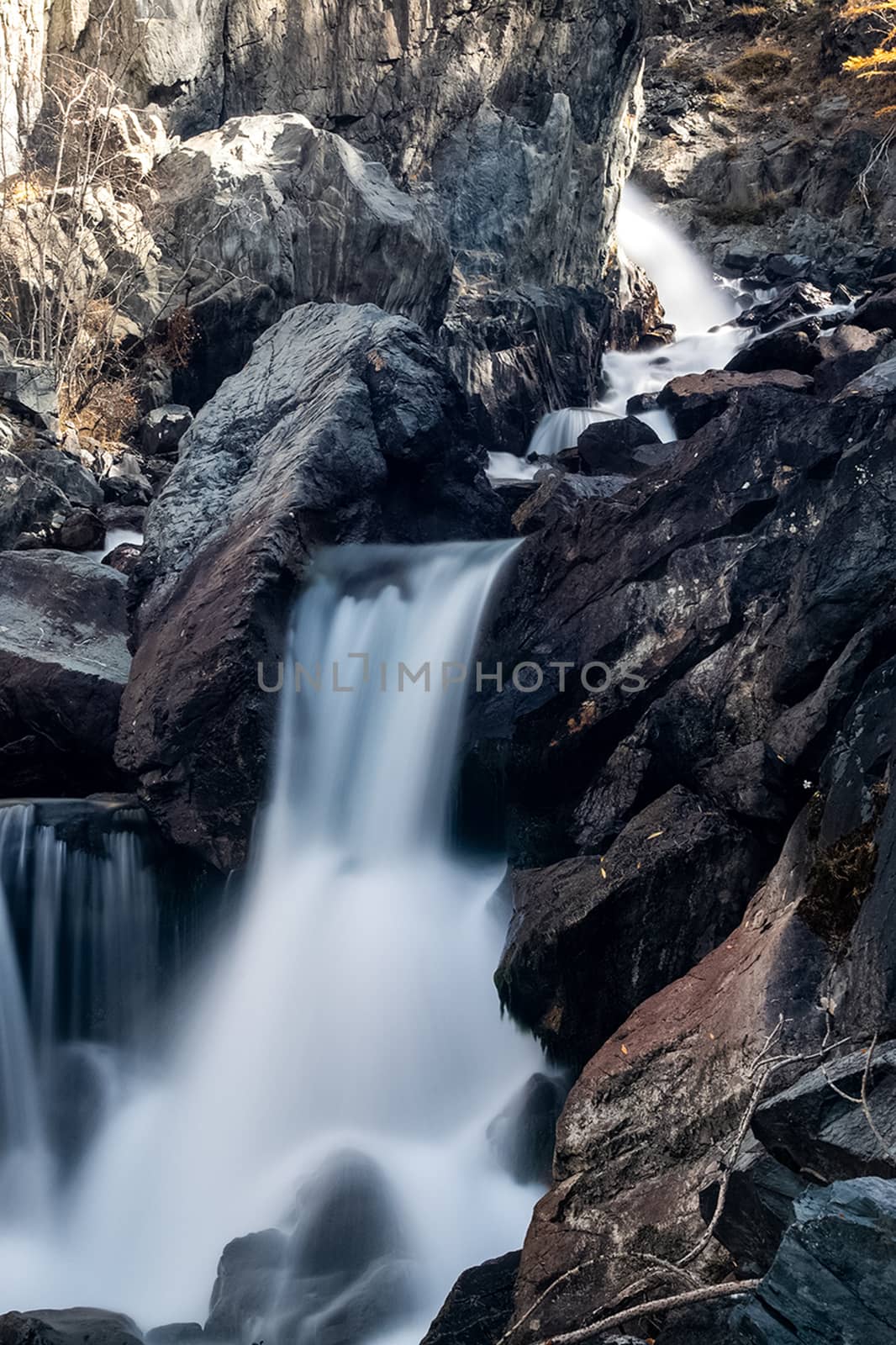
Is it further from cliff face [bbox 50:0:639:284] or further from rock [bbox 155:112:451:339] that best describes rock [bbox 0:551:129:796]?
cliff face [bbox 50:0:639:284]

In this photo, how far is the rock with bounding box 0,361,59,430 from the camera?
1363 centimetres

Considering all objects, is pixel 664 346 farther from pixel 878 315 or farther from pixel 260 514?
pixel 260 514

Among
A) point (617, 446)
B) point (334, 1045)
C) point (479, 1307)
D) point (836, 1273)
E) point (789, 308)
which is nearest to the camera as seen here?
point (836, 1273)

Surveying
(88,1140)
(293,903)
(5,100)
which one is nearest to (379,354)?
(293,903)

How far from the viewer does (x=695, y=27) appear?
35.5 metres

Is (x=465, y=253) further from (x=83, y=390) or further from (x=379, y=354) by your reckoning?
(x=379, y=354)

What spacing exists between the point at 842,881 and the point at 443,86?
20268 mm

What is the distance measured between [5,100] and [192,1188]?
16.5m

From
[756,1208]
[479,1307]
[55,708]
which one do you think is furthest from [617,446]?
[756,1208]

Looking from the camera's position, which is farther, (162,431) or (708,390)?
(162,431)

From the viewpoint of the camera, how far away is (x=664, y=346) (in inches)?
905

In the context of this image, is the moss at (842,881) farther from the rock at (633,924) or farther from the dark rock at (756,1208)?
the dark rock at (756,1208)

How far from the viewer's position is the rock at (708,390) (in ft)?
43.0

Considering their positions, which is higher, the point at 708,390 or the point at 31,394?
the point at 708,390
